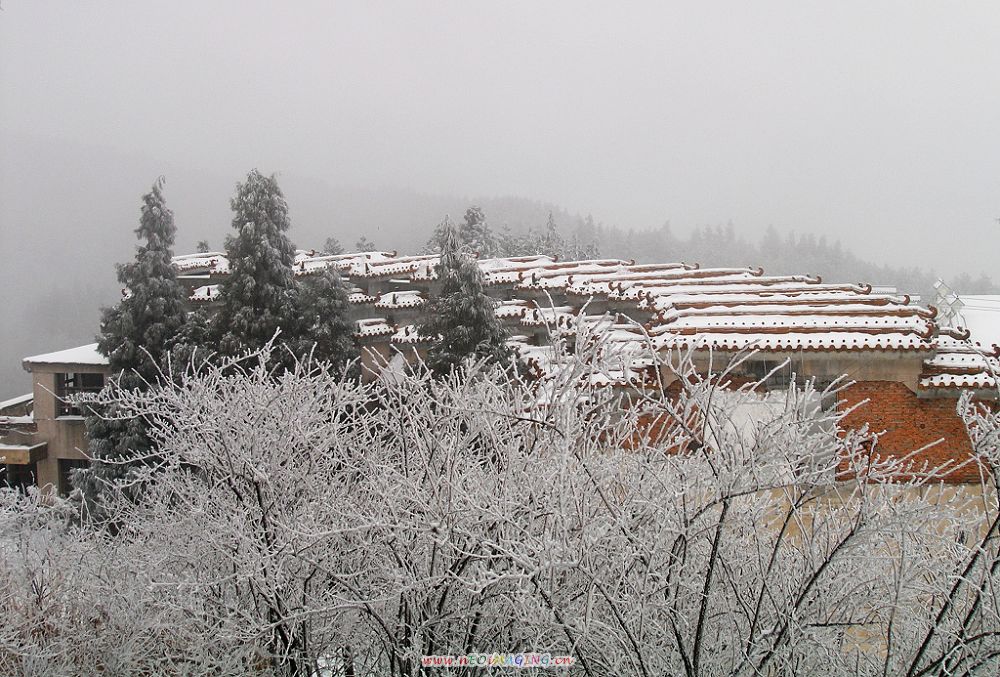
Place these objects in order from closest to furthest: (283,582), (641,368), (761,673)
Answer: (761,673) → (283,582) → (641,368)

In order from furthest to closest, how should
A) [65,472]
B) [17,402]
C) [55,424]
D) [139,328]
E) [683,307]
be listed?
[17,402] → [65,472] → [55,424] → [139,328] → [683,307]

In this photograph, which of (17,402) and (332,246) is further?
(332,246)

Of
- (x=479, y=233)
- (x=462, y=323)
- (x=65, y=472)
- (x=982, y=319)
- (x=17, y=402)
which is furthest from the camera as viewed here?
(x=479, y=233)

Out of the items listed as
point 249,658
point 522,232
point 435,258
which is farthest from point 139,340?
point 522,232

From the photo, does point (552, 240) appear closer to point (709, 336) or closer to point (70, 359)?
point (70, 359)

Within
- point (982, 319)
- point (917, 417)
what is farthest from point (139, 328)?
point (982, 319)

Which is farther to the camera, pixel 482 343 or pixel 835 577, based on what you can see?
pixel 482 343

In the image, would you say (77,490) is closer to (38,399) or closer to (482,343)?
(38,399)

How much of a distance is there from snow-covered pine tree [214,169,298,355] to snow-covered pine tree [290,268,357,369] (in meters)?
0.26

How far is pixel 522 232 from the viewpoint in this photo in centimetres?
3775

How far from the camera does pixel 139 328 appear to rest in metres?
15.0

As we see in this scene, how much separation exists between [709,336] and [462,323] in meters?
4.79

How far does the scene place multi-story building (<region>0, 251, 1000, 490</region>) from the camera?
9867mm

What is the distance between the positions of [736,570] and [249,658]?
3.51 meters
